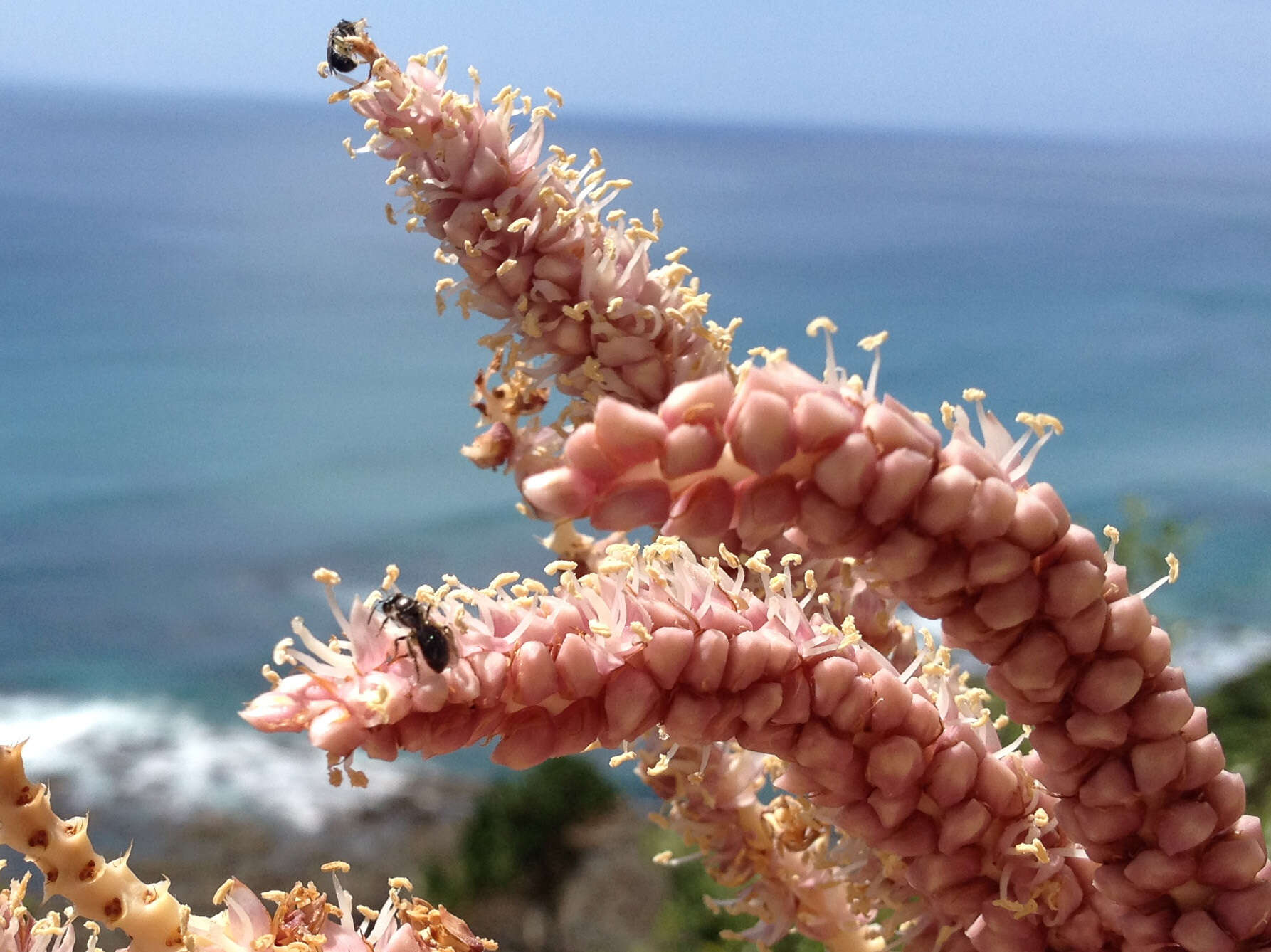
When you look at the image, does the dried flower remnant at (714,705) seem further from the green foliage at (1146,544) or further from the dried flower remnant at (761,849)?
the green foliage at (1146,544)

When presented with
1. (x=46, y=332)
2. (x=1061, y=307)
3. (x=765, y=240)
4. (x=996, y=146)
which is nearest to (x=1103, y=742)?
(x=1061, y=307)

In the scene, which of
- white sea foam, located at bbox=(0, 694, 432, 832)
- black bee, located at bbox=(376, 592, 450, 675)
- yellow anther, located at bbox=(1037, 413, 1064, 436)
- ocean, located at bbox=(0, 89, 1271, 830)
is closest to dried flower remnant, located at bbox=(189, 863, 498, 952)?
black bee, located at bbox=(376, 592, 450, 675)

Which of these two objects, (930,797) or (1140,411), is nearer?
(930,797)

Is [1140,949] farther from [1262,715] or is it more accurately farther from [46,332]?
[46,332]

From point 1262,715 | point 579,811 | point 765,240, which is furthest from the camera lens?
point 765,240

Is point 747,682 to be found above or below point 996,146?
below

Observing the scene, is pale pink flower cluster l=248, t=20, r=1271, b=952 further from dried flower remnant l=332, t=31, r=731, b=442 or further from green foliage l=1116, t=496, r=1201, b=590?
green foliage l=1116, t=496, r=1201, b=590

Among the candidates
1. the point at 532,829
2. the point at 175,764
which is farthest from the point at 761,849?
the point at 175,764
